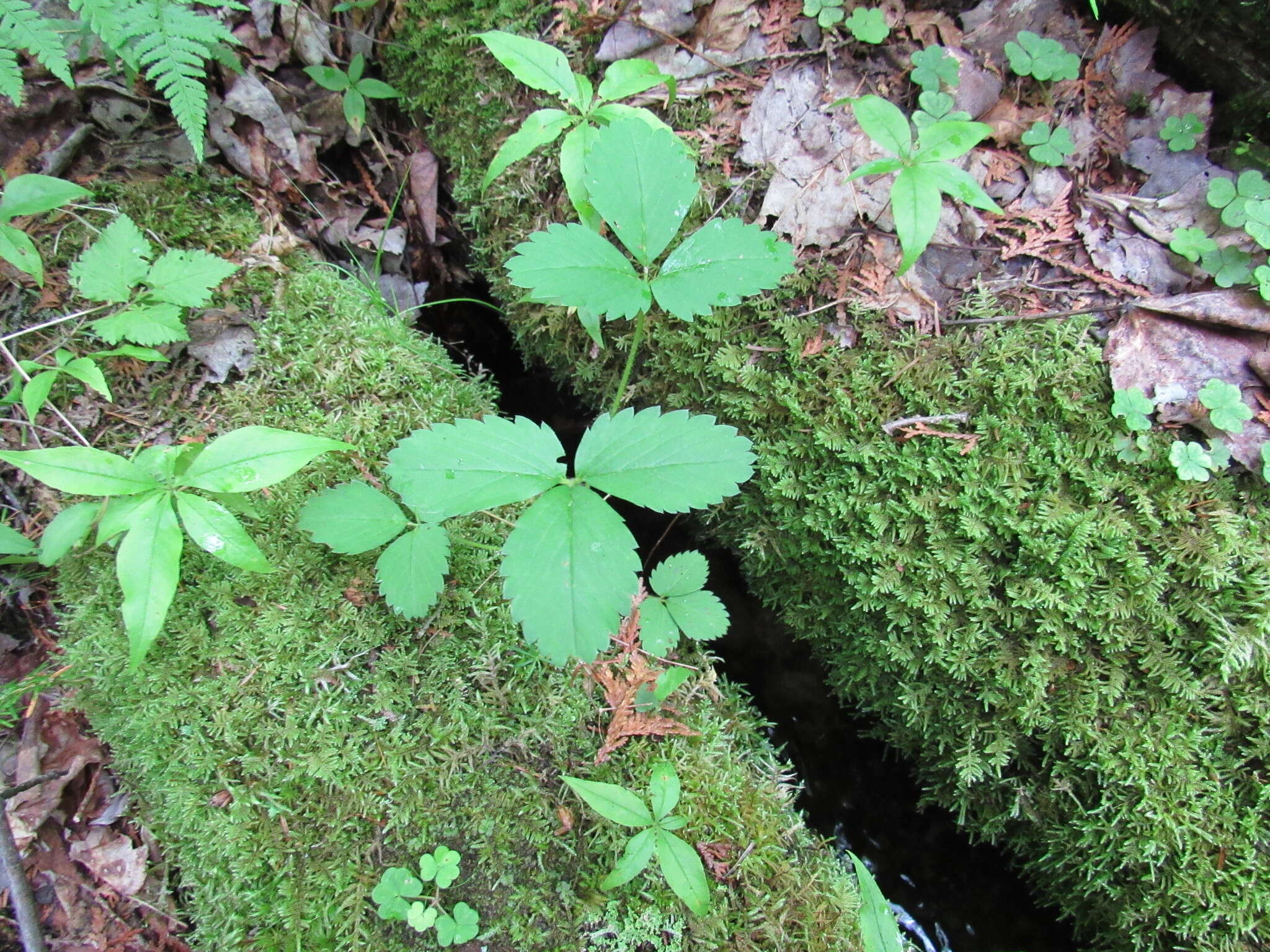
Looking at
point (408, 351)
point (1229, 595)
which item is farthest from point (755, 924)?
point (408, 351)

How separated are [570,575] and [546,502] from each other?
196 mm

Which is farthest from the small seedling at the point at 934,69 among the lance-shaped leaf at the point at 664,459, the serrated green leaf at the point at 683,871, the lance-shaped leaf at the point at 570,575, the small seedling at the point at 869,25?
the serrated green leaf at the point at 683,871

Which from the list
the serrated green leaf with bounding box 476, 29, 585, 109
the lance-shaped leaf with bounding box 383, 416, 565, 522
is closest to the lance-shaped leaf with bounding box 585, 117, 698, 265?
the serrated green leaf with bounding box 476, 29, 585, 109

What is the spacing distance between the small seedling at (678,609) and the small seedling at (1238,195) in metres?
1.92

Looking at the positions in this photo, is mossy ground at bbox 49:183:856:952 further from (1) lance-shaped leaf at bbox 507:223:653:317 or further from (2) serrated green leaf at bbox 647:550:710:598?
(1) lance-shaped leaf at bbox 507:223:653:317

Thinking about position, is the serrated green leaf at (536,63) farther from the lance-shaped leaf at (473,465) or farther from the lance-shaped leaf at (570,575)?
the lance-shaped leaf at (570,575)

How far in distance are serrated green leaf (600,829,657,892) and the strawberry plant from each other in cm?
55

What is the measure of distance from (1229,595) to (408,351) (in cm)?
260

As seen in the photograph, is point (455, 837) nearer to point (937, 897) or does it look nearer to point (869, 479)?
point (869, 479)

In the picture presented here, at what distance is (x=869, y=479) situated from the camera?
2264mm

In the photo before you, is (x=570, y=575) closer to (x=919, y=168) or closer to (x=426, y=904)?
(x=426, y=904)

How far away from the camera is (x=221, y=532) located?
1812mm

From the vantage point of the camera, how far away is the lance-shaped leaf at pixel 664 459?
5.69ft

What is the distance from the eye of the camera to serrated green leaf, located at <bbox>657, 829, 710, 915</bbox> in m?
1.73
